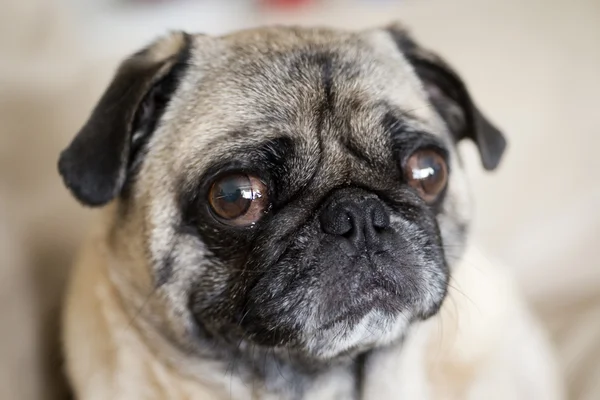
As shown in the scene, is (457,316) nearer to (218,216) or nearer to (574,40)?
(218,216)

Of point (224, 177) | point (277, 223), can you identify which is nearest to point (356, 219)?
point (277, 223)

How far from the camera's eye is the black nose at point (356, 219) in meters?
1.23

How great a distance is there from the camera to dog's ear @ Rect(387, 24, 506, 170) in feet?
5.42

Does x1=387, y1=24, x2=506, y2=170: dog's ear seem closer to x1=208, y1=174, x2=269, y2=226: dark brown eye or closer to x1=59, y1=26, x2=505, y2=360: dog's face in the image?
x1=59, y1=26, x2=505, y2=360: dog's face

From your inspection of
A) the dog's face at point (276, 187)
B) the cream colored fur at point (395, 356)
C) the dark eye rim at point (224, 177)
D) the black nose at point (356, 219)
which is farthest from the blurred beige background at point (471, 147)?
the black nose at point (356, 219)

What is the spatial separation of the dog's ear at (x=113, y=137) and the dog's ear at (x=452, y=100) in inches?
23.4

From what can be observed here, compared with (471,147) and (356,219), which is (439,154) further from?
(471,147)

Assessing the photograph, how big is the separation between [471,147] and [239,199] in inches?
50.4

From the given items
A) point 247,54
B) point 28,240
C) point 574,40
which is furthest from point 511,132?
point 28,240

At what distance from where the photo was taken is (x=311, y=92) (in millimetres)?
1416

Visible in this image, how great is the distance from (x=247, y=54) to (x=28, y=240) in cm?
71

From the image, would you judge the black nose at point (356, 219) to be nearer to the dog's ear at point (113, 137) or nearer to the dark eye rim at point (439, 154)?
→ the dark eye rim at point (439, 154)

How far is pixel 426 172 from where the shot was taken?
1445mm

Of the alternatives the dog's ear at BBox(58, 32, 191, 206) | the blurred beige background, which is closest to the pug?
the dog's ear at BBox(58, 32, 191, 206)
